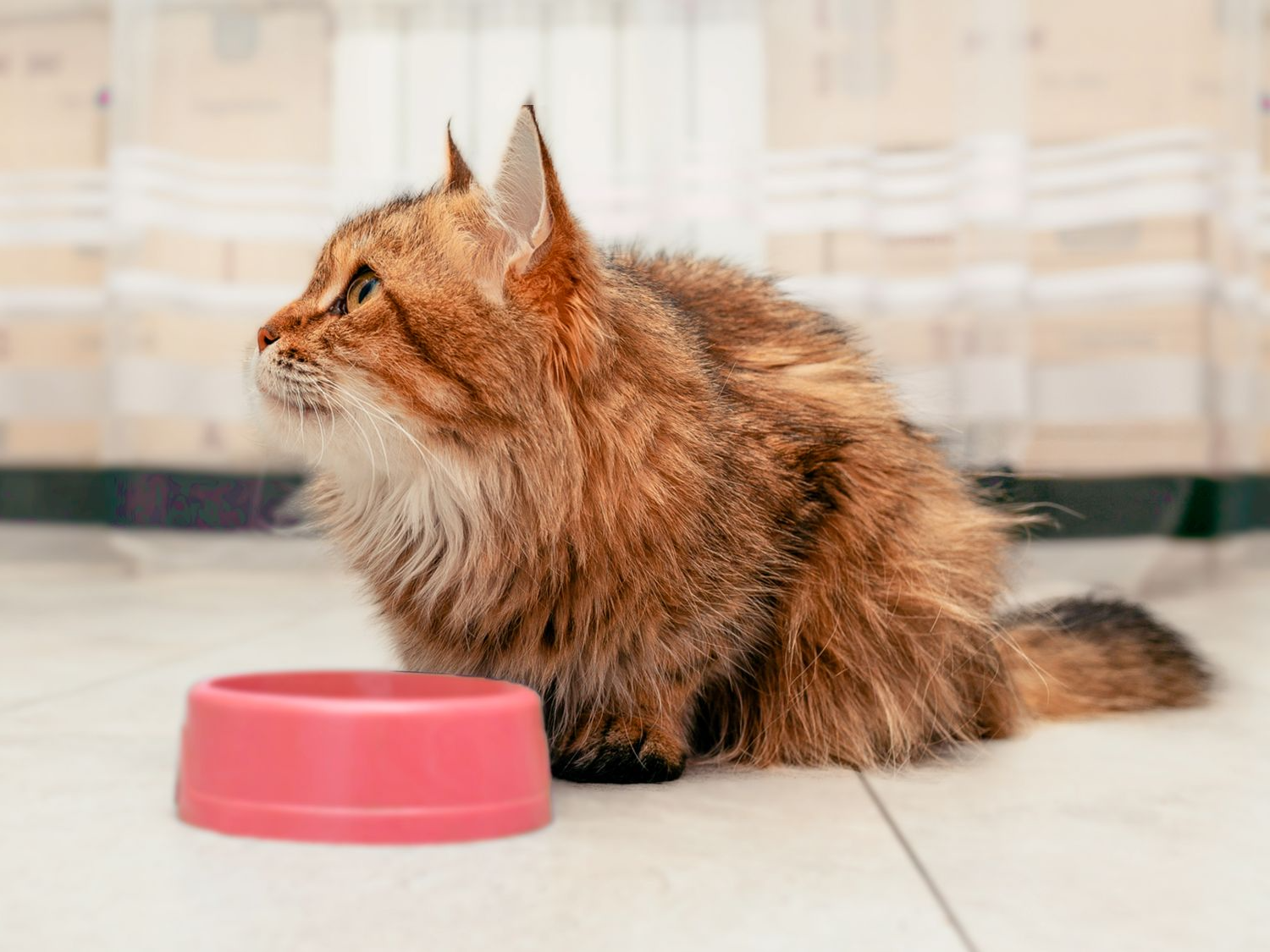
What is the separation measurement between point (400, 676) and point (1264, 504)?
3082mm

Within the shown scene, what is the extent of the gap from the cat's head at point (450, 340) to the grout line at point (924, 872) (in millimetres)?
457

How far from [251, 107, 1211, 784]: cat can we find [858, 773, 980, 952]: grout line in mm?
142

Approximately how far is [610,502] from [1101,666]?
76 cm

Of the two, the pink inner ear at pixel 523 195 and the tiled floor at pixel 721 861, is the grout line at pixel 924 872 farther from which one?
the pink inner ear at pixel 523 195

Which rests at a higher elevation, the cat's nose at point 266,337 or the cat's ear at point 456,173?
the cat's ear at point 456,173

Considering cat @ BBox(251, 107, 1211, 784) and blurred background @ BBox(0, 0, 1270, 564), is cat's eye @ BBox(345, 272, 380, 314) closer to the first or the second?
cat @ BBox(251, 107, 1211, 784)

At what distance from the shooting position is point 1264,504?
3439 mm

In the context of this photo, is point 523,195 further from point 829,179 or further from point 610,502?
point 829,179

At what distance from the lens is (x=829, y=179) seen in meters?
2.81

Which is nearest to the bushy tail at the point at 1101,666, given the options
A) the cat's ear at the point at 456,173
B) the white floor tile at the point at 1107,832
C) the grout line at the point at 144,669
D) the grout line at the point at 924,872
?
the white floor tile at the point at 1107,832

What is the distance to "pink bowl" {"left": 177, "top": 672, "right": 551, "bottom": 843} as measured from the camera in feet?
2.98

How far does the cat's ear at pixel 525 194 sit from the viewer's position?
1.07 m

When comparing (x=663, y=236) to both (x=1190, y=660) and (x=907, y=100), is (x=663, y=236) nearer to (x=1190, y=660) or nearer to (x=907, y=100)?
(x=907, y=100)

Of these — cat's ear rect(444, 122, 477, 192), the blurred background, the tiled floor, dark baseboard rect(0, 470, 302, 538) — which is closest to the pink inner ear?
cat's ear rect(444, 122, 477, 192)
